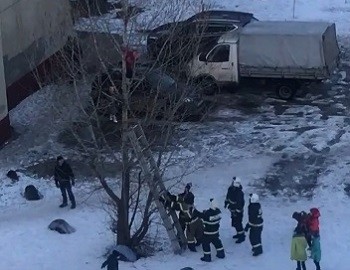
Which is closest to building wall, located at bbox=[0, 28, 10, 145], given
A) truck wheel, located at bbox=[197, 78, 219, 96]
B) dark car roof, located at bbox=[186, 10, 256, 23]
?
truck wheel, located at bbox=[197, 78, 219, 96]

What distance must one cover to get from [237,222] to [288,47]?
8.08 m

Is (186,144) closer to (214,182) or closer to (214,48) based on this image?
(214,182)

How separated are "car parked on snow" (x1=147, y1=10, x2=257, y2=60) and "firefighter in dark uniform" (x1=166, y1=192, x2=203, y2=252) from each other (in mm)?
2794

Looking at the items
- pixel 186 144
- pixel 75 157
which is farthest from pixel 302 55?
pixel 75 157

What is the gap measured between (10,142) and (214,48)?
607 centimetres

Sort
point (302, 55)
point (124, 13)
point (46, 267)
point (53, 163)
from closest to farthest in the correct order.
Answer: point (124, 13), point (46, 267), point (53, 163), point (302, 55)

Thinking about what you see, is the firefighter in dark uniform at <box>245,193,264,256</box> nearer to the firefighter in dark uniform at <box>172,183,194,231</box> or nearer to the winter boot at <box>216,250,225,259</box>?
the winter boot at <box>216,250,225,259</box>

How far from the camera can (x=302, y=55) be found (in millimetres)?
26297

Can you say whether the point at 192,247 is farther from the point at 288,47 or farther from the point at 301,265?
the point at 288,47

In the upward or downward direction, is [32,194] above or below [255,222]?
below

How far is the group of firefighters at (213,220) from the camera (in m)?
18.9

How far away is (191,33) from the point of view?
21.5 meters

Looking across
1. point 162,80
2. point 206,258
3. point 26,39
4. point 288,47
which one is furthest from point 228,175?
point 26,39

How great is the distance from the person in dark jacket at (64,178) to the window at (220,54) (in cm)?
703
